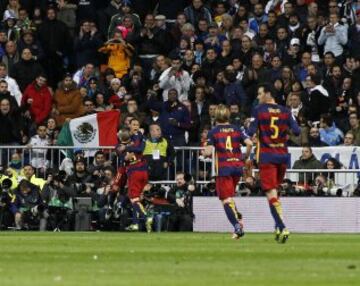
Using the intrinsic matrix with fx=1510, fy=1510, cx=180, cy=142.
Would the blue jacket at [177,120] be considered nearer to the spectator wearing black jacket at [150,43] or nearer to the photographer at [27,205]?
the spectator wearing black jacket at [150,43]

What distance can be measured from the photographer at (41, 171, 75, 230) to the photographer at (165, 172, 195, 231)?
2.01 m

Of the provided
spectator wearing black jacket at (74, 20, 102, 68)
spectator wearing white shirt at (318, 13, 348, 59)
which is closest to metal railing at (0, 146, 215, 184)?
spectator wearing black jacket at (74, 20, 102, 68)

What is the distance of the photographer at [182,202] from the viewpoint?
30344 millimetres

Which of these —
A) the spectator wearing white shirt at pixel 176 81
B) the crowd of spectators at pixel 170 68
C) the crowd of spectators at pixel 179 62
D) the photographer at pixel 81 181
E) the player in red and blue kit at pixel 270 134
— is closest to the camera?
the player in red and blue kit at pixel 270 134

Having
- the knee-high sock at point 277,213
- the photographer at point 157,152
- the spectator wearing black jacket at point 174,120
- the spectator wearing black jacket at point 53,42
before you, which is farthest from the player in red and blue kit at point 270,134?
the spectator wearing black jacket at point 53,42

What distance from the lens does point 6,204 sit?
30.7m

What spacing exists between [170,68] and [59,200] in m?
5.18

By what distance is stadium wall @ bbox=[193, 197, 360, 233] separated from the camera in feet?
97.1

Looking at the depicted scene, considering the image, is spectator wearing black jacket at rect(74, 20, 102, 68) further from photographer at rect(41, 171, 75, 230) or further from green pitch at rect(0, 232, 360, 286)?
green pitch at rect(0, 232, 360, 286)

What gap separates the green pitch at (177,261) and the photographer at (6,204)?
19.3ft

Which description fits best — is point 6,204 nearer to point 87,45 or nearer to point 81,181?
point 81,181

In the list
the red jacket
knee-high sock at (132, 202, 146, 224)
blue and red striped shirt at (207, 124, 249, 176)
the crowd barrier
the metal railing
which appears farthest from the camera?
the red jacket

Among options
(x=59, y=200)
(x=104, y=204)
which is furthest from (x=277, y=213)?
(x=59, y=200)

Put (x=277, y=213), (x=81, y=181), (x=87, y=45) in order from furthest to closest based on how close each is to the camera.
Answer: (x=87, y=45) < (x=81, y=181) < (x=277, y=213)
